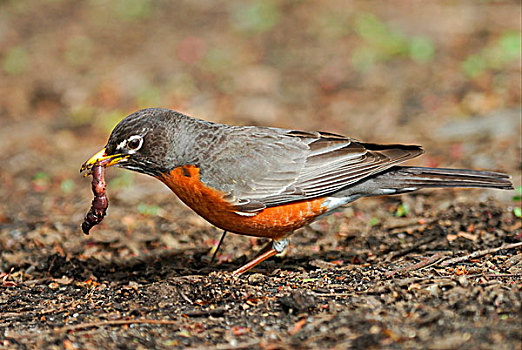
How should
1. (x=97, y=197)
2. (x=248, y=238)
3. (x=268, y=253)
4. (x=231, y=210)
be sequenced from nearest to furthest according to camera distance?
(x=231, y=210) → (x=97, y=197) → (x=268, y=253) → (x=248, y=238)

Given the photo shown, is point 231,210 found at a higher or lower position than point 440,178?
lower

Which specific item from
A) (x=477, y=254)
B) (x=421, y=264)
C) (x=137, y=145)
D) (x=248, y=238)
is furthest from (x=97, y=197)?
(x=477, y=254)

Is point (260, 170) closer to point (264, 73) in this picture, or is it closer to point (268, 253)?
point (268, 253)

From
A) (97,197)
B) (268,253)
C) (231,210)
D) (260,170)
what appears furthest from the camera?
(268,253)

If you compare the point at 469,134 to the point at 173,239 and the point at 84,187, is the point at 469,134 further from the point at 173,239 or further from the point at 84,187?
the point at 84,187

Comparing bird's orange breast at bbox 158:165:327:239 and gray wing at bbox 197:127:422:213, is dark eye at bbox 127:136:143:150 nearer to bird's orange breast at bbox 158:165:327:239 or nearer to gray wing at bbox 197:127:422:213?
bird's orange breast at bbox 158:165:327:239

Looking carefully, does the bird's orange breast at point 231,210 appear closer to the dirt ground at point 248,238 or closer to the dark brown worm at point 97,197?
the dirt ground at point 248,238

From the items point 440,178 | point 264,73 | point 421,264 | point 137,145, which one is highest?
point 264,73

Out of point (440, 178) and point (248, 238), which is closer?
point (440, 178)
